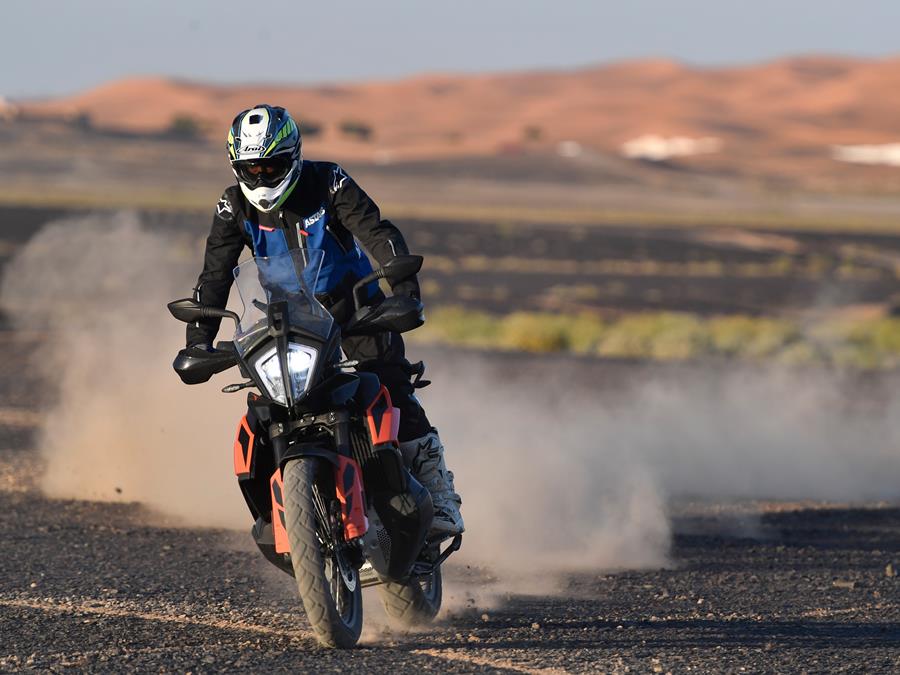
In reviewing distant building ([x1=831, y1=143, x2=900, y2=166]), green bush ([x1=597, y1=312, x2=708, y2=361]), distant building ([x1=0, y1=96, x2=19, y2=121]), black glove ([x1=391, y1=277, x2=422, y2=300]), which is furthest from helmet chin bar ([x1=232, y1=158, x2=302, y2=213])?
distant building ([x1=831, y1=143, x2=900, y2=166])

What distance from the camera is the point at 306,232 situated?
258 inches

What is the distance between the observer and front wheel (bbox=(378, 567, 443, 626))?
22.6ft

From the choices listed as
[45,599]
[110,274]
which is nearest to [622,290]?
[110,274]

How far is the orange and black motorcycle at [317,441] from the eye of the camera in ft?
19.4

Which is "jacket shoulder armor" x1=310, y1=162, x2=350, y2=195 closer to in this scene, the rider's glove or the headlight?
the rider's glove

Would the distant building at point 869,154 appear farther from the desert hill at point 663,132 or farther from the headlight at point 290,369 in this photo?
the headlight at point 290,369

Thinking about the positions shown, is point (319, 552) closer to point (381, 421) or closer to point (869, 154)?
point (381, 421)

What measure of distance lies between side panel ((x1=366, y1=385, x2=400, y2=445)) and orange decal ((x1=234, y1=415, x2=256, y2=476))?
1.56ft

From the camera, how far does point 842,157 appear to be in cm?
14988

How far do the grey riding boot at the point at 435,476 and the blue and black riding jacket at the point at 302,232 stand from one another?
712 millimetres

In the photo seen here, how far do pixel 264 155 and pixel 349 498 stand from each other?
143cm

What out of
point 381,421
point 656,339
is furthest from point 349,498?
point 656,339

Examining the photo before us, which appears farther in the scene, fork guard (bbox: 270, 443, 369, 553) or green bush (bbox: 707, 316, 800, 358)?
green bush (bbox: 707, 316, 800, 358)

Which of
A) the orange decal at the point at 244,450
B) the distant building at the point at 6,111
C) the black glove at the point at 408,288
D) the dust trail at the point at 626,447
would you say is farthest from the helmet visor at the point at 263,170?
the distant building at the point at 6,111
